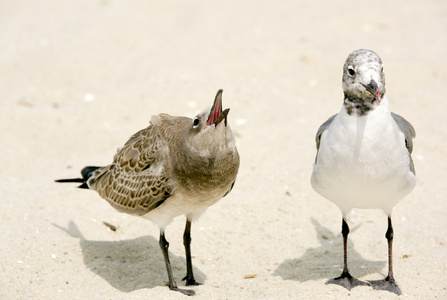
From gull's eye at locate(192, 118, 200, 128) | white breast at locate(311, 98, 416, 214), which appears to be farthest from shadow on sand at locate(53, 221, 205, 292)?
white breast at locate(311, 98, 416, 214)

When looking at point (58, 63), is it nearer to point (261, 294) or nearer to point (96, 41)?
point (96, 41)

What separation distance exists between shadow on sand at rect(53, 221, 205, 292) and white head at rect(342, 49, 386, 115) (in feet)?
7.48

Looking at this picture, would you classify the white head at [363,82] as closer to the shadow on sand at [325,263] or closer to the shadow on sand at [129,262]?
the shadow on sand at [325,263]

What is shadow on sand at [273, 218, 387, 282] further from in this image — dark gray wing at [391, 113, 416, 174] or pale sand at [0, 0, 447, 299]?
dark gray wing at [391, 113, 416, 174]

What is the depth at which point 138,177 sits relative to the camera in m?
5.46

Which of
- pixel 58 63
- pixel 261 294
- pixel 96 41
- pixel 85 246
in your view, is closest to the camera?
pixel 261 294

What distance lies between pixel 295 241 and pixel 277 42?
18.0ft

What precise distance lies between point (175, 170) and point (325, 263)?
68.7 inches

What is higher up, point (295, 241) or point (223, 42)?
point (223, 42)

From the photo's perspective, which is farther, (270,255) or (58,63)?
(58,63)

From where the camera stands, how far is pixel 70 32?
11.7m

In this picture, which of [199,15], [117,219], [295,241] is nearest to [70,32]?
[199,15]

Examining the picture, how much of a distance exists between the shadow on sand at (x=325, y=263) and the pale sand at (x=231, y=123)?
0.02 metres

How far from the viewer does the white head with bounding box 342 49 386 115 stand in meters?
4.33
